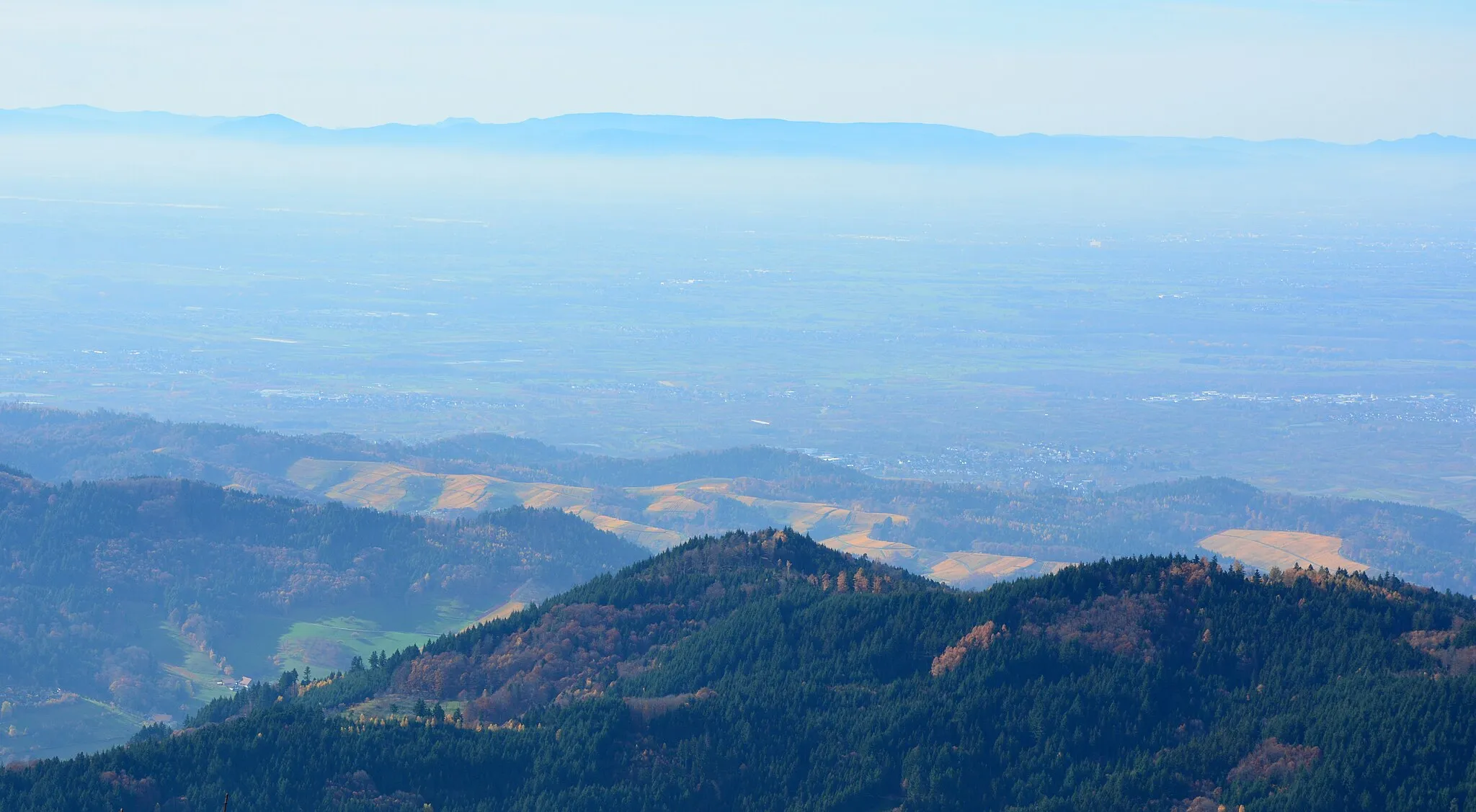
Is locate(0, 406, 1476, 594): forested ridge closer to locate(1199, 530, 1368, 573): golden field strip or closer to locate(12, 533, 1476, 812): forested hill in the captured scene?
locate(1199, 530, 1368, 573): golden field strip

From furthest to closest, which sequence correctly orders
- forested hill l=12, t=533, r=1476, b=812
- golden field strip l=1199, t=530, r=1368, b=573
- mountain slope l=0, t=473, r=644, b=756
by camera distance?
1. golden field strip l=1199, t=530, r=1368, b=573
2. mountain slope l=0, t=473, r=644, b=756
3. forested hill l=12, t=533, r=1476, b=812

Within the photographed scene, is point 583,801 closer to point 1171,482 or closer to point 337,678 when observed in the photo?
point 337,678

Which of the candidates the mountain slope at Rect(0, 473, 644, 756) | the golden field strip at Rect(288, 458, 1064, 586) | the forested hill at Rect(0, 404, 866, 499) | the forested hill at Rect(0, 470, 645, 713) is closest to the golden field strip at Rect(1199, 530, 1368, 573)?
the golden field strip at Rect(288, 458, 1064, 586)

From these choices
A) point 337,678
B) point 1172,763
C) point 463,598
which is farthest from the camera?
point 463,598

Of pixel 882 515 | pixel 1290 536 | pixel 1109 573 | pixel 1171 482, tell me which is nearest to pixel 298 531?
pixel 882 515

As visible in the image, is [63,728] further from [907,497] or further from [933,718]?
[907,497]

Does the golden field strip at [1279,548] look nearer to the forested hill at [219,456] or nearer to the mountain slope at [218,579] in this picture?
the forested hill at [219,456]

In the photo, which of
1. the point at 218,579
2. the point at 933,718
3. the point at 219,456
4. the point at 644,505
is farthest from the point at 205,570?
the point at 933,718

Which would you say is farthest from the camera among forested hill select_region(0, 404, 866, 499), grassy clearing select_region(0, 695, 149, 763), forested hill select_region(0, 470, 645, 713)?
forested hill select_region(0, 404, 866, 499)
